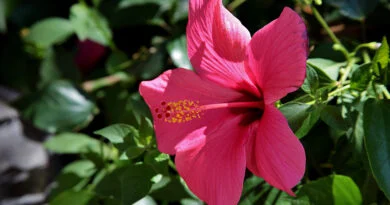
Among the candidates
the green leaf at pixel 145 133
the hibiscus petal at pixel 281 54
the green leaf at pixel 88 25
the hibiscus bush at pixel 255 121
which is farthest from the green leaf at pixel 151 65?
the hibiscus petal at pixel 281 54

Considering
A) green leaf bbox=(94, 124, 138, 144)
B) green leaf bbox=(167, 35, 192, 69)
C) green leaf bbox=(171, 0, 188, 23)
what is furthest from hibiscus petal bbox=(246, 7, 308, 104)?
green leaf bbox=(171, 0, 188, 23)

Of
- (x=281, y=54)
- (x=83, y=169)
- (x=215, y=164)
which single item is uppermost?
(x=281, y=54)

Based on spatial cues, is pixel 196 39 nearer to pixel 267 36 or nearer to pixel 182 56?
pixel 267 36

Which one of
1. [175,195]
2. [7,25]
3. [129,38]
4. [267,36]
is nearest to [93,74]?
[129,38]

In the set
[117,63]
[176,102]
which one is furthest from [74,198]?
[117,63]

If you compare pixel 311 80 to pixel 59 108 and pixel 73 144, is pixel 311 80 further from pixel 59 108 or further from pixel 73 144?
pixel 59 108

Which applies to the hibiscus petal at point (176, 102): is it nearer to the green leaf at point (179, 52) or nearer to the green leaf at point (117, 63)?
the green leaf at point (179, 52)
